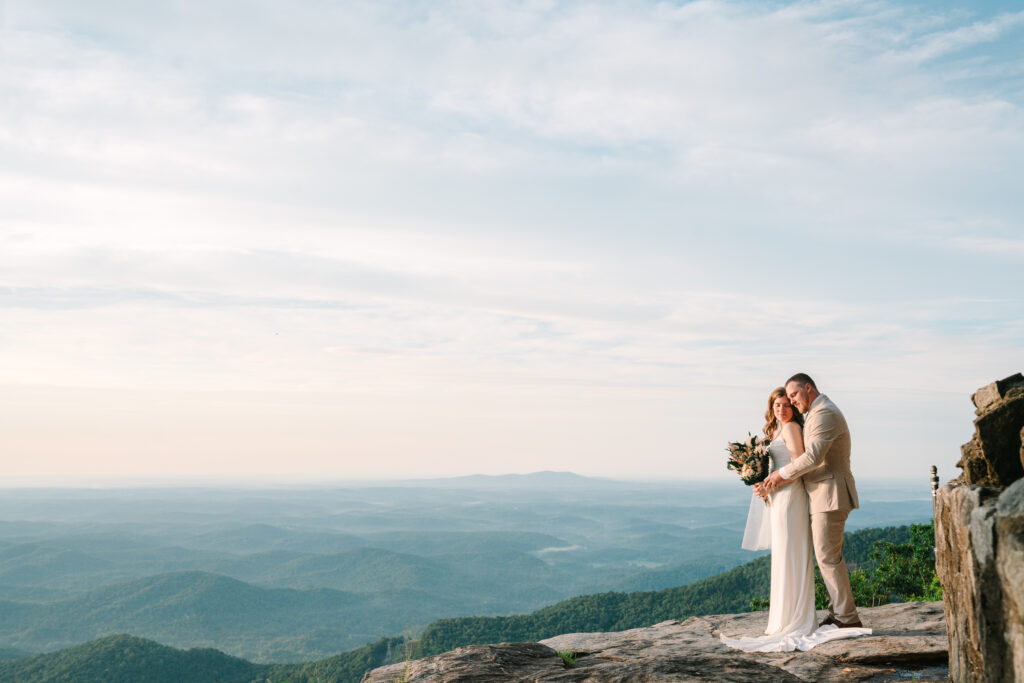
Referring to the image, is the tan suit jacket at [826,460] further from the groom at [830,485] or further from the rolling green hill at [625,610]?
the rolling green hill at [625,610]

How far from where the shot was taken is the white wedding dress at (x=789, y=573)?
760 centimetres

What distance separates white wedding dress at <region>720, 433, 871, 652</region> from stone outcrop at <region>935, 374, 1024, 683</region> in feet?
11.3

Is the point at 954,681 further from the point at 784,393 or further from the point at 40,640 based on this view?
the point at 40,640

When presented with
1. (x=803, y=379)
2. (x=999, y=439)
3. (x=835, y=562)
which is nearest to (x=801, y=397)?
(x=803, y=379)

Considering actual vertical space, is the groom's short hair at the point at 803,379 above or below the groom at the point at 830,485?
above

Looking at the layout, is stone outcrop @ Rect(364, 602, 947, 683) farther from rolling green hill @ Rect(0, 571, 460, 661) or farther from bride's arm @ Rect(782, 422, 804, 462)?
rolling green hill @ Rect(0, 571, 460, 661)

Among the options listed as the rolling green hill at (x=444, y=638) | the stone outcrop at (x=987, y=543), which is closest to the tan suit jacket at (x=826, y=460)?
the stone outcrop at (x=987, y=543)

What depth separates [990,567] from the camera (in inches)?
142

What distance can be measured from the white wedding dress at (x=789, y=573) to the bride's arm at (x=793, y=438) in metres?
0.20

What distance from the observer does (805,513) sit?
7.87 meters

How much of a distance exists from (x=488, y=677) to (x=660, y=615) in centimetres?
→ 4007

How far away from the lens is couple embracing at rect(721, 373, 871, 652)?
294 inches

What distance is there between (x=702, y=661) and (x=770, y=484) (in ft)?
8.06

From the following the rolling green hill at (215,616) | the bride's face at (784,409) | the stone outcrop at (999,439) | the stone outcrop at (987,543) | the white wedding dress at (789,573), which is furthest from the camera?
the rolling green hill at (215,616)
